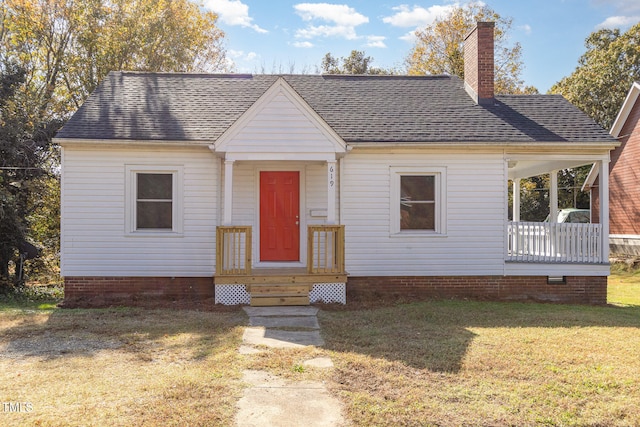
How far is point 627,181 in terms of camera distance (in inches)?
843

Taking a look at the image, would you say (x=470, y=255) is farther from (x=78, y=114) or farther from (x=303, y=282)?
(x=78, y=114)

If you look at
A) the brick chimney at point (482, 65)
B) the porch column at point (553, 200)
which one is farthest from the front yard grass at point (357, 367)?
the brick chimney at point (482, 65)

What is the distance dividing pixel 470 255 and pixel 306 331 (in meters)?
5.00

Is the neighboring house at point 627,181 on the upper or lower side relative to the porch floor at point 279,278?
upper

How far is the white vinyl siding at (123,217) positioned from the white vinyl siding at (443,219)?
307 cm

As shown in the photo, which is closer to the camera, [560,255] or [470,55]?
[560,255]

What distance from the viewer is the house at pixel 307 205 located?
33.2 ft

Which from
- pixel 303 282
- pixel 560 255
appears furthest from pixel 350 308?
pixel 560 255

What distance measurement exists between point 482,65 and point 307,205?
229 inches

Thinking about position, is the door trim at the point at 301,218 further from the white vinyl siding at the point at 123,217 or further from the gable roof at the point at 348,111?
the gable roof at the point at 348,111

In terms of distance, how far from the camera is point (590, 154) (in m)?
11.2

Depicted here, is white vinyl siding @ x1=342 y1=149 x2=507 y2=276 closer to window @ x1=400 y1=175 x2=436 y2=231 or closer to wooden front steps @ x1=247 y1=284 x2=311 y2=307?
window @ x1=400 y1=175 x2=436 y2=231

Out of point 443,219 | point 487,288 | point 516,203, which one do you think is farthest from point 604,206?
point 516,203

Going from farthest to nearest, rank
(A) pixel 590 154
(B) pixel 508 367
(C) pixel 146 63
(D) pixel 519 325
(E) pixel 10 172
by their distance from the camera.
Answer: (C) pixel 146 63 → (E) pixel 10 172 → (A) pixel 590 154 → (D) pixel 519 325 → (B) pixel 508 367
